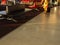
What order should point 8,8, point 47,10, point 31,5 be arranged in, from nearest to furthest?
point 8,8, point 47,10, point 31,5

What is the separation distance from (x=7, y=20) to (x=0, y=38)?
15.0 feet

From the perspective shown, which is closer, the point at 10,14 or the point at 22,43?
the point at 22,43

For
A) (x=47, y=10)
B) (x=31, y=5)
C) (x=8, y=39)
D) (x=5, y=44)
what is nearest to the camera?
(x=5, y=44)

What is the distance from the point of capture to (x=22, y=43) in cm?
550

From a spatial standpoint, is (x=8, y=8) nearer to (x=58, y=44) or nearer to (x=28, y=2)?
(x=58, y=44)

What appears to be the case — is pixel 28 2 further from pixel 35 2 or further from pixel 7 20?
pixel 7 20

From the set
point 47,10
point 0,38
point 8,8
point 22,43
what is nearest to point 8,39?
point 0,38

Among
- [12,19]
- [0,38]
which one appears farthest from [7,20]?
[0,38]

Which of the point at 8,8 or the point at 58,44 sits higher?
the point at 8,8

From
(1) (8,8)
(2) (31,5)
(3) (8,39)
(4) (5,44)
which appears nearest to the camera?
(4) (5,44)

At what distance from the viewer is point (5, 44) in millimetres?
5328

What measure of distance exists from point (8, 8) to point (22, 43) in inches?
198

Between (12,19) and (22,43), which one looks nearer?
(22,43)

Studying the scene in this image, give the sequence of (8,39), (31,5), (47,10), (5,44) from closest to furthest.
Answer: (5,44) < (8,39) < (47,10) < (31,5)
